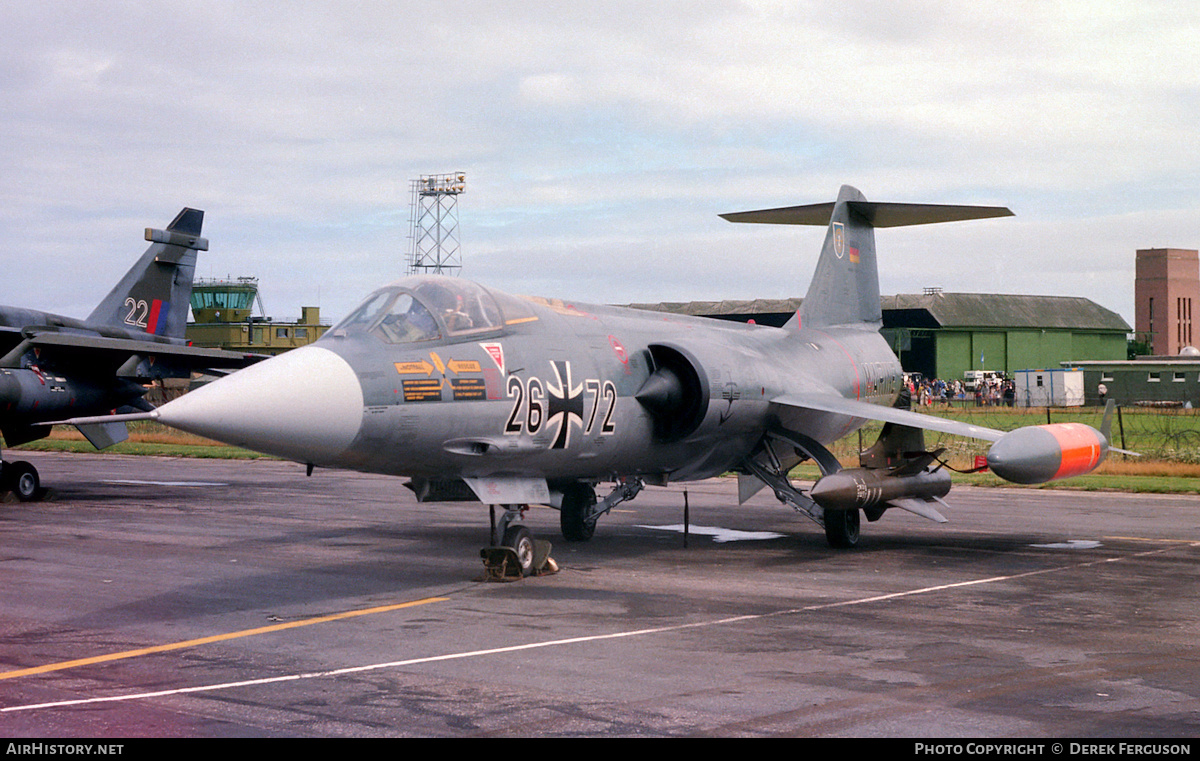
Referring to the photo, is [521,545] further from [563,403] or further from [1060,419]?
[1060,419]

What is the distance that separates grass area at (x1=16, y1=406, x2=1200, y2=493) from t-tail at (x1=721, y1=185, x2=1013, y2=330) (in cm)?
504

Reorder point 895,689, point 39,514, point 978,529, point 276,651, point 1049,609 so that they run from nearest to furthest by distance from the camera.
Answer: point 895,689 < point 276,651 < point 1049,609 < point 978,529 < point 39,514

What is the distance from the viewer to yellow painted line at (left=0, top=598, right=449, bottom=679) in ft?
25.7

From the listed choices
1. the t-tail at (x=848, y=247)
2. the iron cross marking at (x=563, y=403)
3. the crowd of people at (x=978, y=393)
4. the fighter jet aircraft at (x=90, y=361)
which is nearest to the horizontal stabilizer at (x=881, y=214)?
the t-tail at (x=848, y=247)

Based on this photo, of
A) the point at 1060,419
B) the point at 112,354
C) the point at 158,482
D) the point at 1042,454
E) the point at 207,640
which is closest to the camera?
the point at 207,640

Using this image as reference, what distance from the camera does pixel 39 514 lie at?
18.8 metres

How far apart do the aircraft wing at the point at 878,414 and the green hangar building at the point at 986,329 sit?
215ft

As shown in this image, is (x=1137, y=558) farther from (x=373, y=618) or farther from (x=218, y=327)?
(x=218, y=327)

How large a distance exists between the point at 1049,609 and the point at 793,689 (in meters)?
4.17

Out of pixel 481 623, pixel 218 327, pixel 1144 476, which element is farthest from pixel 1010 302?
pixel 481 623

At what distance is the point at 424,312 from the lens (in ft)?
35.7

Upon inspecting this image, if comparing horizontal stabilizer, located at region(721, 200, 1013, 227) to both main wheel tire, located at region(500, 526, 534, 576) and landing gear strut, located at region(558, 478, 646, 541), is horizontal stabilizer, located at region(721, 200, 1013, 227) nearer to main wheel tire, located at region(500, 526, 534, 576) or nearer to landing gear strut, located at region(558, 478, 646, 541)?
landing gear strut, located at region(558, 478, 646, 541)

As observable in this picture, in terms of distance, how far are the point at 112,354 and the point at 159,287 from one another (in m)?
4.41

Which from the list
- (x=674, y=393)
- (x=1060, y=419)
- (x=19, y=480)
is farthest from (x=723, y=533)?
(x=1060, y=419)
